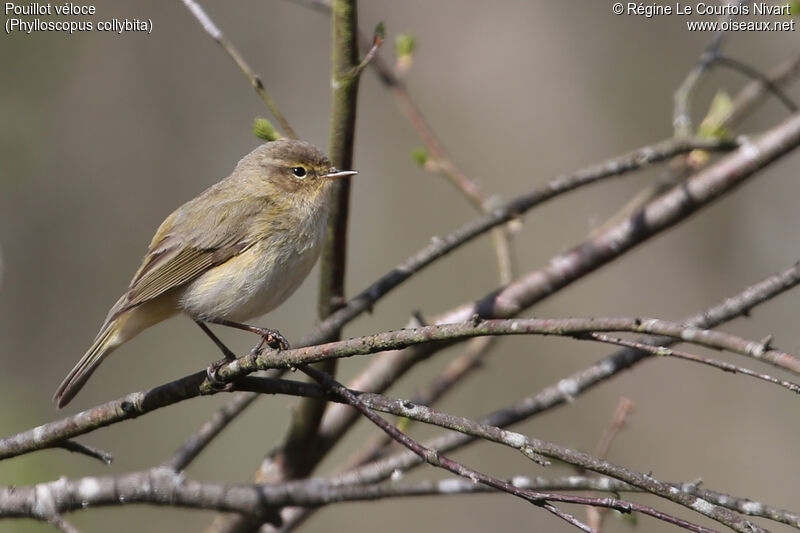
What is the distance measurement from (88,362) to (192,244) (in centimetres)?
64

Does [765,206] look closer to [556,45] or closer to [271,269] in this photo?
[556,45]

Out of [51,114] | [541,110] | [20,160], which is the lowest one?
[20,160]

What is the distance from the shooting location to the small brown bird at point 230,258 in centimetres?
324

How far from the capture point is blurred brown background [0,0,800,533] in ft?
21.0

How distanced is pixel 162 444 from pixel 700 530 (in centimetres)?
620

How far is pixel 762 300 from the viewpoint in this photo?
217cm

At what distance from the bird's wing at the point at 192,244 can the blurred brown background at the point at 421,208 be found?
311 cm

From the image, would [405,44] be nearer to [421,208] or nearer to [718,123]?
[718,123]

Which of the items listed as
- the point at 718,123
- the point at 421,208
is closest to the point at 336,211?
the point at 718,123

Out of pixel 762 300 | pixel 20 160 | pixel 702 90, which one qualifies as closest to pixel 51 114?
pixel 20 160

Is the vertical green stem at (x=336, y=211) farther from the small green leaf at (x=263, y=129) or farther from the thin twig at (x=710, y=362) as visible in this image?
the thin twig at (x=710, y=362)

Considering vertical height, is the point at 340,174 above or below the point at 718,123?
below

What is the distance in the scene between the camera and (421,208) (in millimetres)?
7770

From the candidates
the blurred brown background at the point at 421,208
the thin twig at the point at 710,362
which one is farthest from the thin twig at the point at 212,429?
the blurred brown background at the point at 421,208
